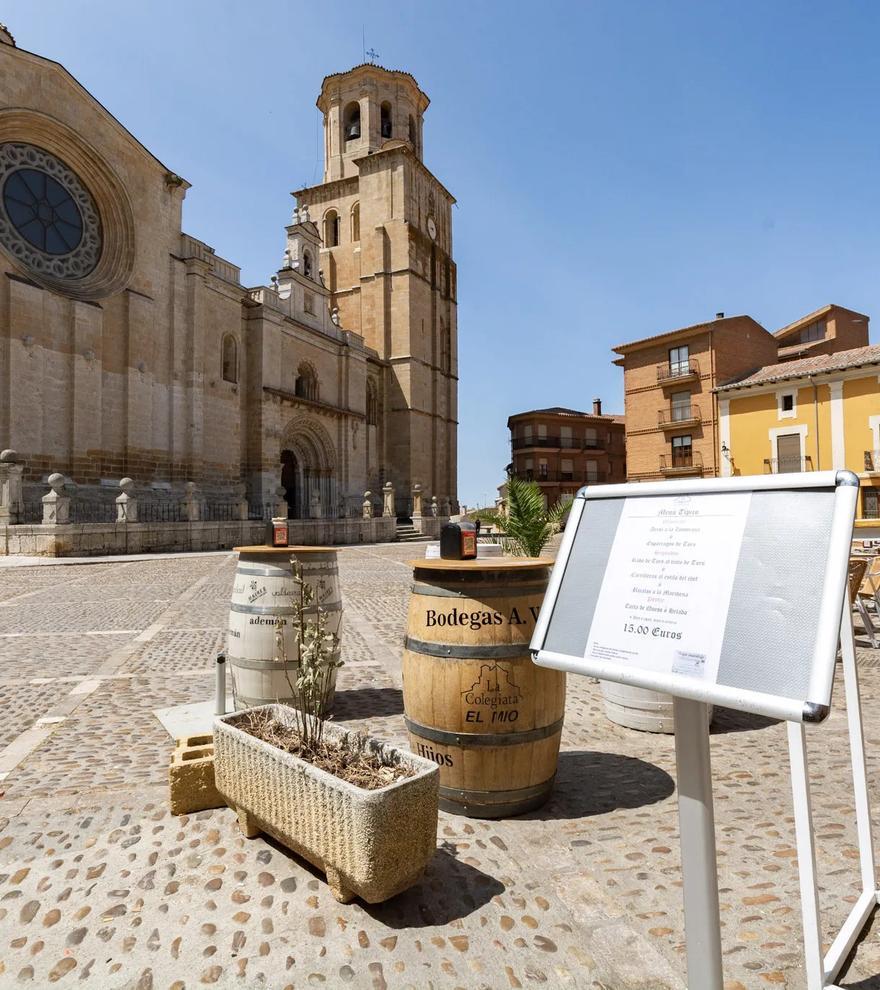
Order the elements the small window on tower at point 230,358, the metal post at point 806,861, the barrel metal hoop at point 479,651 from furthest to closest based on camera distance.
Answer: the small window on tower at point 230,358 → the barrel metal hoop at point 479,651 → the metal post at point 806,861

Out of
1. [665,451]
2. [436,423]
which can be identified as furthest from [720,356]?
[436,423]

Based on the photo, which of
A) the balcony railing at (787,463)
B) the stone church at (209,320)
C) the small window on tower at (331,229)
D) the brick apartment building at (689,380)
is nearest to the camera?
the stone church at (209,320)

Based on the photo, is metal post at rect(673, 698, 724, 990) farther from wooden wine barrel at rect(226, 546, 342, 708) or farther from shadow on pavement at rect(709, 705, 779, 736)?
wooden wine barrel at rect(226, 546, 342, 708)

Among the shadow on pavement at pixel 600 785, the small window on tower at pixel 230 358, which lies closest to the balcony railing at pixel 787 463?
the small window on tower at pixel 230 358

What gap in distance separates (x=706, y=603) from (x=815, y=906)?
99 centimetres

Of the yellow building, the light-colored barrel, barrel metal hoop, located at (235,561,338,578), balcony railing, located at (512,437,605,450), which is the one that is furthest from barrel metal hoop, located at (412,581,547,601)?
balcony railing, located at (512,437,605,450)

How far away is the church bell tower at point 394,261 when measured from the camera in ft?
116

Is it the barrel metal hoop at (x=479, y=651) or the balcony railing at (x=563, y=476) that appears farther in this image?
the balcony railing at (x=563, y=476)

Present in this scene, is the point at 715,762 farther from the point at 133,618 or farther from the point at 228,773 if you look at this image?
the point at 133,618

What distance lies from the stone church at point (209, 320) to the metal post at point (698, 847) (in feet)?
68.0

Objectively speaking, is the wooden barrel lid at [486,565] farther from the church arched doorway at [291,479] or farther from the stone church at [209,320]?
the church arched doorway at [291,479]

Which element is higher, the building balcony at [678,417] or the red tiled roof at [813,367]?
the red tiled roof at [813,367]

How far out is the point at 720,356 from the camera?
2750 cm

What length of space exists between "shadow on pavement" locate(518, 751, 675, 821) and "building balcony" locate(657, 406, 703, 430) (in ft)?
87.7
